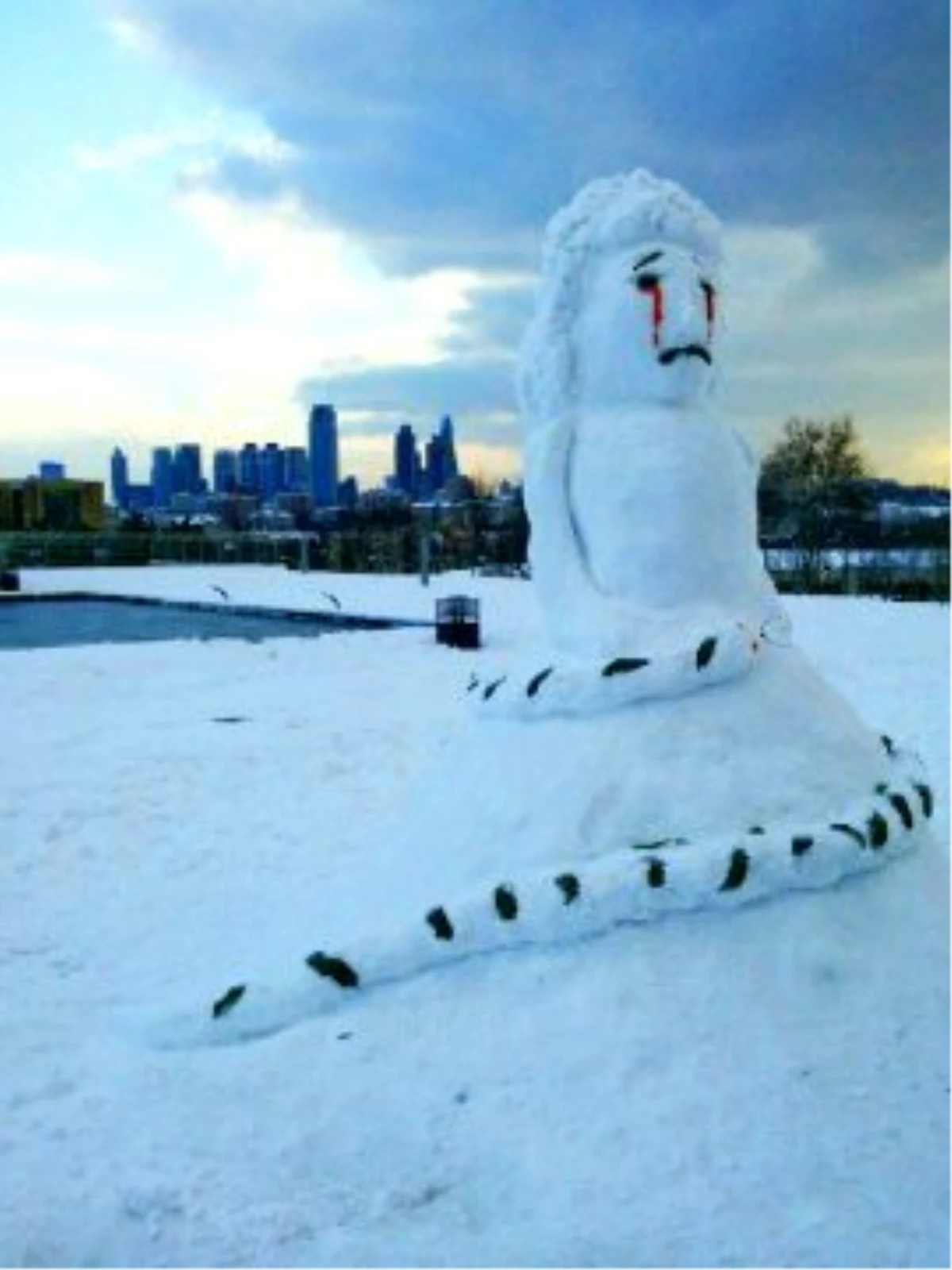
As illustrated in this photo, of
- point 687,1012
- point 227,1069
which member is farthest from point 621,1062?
point 227,1069

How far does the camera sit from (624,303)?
505 cm

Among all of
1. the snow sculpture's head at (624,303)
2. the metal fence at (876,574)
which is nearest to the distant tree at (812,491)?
the metal fence at (876,574)

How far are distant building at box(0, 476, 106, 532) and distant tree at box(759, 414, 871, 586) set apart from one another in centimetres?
3932

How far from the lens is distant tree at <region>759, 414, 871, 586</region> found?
40.7 m

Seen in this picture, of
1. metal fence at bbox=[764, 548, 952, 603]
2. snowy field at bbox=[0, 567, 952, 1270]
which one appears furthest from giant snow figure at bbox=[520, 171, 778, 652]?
metal fence at bbox=[764, 548, 952, 603]

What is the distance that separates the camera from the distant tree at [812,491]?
40688 millimetres

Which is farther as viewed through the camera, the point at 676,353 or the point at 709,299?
the point at 709,299

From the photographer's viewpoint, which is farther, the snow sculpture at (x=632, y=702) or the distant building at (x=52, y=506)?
the distant building at (x=52, y=506)

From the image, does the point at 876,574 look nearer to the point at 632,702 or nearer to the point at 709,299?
the point at 709,299

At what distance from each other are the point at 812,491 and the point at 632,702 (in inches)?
1560

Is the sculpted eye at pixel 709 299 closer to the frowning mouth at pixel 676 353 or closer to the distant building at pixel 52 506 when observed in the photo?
the frowning mouth at pixel 676 353

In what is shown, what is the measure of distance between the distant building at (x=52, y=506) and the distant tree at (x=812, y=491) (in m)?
39.3

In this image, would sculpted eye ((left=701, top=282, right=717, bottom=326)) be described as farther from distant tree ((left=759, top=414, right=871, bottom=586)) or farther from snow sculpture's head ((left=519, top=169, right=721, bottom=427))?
distant tree ((left=759, top=414, right=871, bottom=586))

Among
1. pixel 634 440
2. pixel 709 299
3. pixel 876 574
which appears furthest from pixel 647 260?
pixel 876 574
